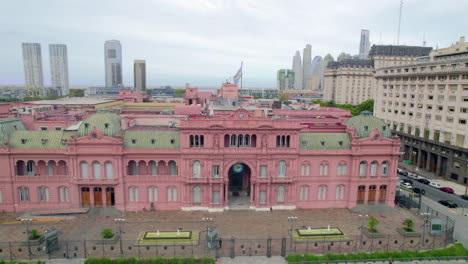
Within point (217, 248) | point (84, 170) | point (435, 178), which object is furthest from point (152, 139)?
point (435, 178)

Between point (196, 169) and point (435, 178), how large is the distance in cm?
6479

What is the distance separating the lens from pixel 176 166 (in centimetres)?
6044

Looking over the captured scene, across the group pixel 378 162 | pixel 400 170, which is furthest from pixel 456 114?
pixel 378 162

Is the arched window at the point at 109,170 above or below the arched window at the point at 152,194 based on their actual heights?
above

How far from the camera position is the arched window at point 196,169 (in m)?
59.9

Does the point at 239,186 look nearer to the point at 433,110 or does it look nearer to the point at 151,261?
the point at 151,261

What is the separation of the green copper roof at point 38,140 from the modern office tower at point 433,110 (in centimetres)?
8846

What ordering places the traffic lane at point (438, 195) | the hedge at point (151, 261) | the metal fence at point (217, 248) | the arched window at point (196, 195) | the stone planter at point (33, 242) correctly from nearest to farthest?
1. the hedge at point (151, 261)
2. the metal fence at point (217, 248)
3. the stone planter at point (33, 242)
4. the arched window at point (196, 195)
5. the traffic lane at point (438, 195)

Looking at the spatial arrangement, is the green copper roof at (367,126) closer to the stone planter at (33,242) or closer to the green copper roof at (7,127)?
the stone planter at (33,242)

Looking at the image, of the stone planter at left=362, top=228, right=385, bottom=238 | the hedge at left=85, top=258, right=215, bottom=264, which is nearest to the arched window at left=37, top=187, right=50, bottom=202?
the hedge at left=85, top=258, right=215, bottom=264

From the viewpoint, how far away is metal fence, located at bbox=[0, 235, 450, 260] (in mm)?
44625

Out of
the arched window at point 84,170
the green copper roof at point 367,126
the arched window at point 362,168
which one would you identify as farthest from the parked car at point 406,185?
the arched window at point 84,170

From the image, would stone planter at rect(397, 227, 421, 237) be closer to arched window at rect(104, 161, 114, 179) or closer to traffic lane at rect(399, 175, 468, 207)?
traffic lane at rect(399, 175, 468, 207)

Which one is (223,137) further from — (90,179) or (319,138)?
(90,179)
